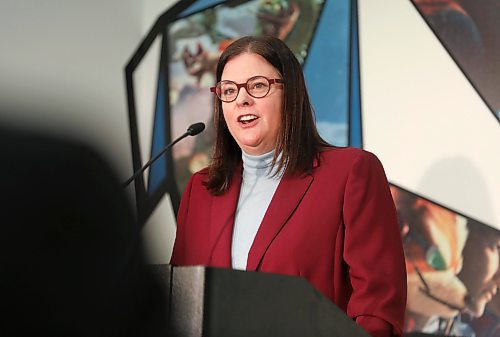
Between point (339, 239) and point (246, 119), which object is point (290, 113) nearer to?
point (246, 119)

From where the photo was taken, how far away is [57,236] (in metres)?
0.41

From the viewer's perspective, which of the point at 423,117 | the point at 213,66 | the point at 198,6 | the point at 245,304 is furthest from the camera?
the point at 198,6

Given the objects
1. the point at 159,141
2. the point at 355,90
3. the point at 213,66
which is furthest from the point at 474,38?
the point at 159,141

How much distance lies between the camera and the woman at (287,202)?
1.54 meters

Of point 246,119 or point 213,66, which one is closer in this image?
point 246,119

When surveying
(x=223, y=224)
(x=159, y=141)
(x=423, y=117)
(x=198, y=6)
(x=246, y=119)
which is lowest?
(x=159, y=141)

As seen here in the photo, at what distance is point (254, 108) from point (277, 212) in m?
0.26

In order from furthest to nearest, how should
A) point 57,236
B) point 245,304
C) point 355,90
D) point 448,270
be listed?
point 355,90
point 448,270
point 245,304
point 57,236

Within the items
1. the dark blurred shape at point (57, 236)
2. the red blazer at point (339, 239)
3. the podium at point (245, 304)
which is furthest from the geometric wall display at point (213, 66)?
the dark blurred shape at point (57, 236)

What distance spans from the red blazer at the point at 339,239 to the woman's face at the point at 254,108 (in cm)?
13

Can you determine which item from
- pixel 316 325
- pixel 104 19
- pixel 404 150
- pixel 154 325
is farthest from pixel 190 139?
pixel 154 325

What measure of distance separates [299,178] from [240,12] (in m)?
2.05

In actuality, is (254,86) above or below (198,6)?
below

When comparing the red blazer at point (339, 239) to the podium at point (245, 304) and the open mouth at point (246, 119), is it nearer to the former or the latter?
the open mouth at point (246, 119)
